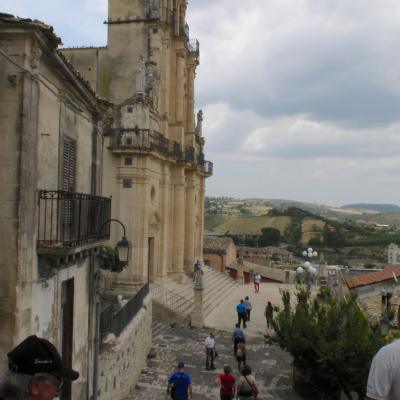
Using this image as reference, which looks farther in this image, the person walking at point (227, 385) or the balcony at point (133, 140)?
the balcony at point (133, 140)

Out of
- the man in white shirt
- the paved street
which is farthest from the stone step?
the man in white shirt

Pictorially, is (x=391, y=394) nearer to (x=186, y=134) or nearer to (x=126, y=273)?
(x=126, y=273)

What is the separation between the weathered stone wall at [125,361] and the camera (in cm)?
1193

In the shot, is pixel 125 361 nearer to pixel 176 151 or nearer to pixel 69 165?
pixel 69 165

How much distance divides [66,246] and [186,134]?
25557 mm

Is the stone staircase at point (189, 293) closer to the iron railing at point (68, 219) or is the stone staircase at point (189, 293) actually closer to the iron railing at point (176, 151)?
the iron railing at point (176, 151)

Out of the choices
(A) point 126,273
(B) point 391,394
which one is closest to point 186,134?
(A) point 126,273

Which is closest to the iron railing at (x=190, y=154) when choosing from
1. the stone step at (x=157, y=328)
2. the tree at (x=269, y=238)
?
the stone step at (x=157, y=328)

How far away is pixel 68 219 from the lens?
9.12m

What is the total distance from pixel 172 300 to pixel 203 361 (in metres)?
7.55

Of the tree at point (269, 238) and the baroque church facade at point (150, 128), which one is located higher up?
the baroque church facade at point (150, 128)

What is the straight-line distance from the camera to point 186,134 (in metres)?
33.3

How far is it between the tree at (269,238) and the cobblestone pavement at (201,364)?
261ft

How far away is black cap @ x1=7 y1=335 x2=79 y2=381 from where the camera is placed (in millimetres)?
2684
